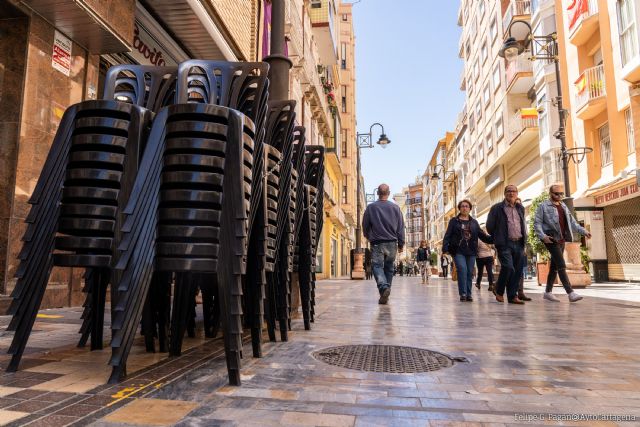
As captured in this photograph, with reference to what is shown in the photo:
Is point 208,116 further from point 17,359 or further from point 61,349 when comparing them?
point 61,349

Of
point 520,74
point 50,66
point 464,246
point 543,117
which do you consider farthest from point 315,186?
point 520,74

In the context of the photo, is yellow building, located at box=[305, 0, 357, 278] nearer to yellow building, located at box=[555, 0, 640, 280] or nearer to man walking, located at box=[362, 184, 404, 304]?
man walking, located at box=[362, 184, 404, 304]

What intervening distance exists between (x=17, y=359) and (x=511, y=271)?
7395 millimetres

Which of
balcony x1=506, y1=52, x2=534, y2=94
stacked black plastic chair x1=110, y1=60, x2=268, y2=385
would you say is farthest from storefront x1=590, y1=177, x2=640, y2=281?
stacked black plastic chair x1=110, y1=60, x2=268, y2=385

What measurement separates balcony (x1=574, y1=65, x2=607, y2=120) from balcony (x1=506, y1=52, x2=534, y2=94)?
7018mm

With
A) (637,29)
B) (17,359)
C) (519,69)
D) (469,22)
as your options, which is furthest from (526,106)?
(17,359)

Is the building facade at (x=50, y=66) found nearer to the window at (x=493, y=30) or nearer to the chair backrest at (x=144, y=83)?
the chair backrest at (x=144, y=83)

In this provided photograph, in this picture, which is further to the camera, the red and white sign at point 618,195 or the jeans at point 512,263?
the red and white sign at point 618,195

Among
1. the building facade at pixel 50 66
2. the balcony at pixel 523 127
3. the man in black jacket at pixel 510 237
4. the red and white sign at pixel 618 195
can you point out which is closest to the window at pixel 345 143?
the balcony at pixel 523 127

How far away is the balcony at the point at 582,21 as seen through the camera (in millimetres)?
19969

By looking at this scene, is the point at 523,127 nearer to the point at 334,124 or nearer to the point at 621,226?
the point at 621,226

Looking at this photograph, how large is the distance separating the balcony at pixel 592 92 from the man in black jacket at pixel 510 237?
1478 cm

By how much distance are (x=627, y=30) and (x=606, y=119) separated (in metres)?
4.12

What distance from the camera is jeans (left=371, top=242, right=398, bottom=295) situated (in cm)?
778
